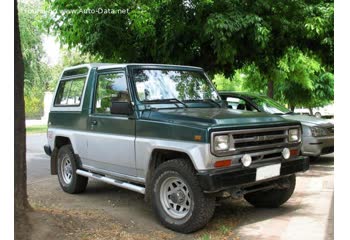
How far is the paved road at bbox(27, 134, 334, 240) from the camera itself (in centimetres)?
487

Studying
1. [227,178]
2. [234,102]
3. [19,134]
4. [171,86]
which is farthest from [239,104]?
[19,134]

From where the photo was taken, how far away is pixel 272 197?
19.0ft

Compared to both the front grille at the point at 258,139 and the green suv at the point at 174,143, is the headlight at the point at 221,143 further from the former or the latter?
the front grille at the point at 258,139

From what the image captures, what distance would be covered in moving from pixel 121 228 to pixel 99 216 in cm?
64

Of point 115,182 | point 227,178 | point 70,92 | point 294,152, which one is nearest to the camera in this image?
point 227,178

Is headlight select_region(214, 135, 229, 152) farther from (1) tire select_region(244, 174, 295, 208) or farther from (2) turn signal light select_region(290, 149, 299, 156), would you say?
(1) tire select_region(244, 174, 295, 208)

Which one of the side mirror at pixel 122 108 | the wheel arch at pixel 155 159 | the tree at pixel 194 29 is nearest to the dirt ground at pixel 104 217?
the wheel arch at pixel 155 159

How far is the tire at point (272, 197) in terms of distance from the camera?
5.70 metres

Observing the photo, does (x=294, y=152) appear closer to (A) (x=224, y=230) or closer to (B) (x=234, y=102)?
(A) (x=224, y=230)

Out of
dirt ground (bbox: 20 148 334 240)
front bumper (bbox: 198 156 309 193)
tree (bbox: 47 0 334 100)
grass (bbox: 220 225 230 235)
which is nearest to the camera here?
front bumper (bbox: 198 156 309 193)

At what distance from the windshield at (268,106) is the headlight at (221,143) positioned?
15.3ft

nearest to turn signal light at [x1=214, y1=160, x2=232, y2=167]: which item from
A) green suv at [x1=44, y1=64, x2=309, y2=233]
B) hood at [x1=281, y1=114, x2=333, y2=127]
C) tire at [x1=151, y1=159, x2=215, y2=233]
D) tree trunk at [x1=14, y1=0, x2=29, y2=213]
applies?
green suv at [x1=44, y1=64, x2=309, y2=233]

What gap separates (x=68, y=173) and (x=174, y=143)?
10.2 feet

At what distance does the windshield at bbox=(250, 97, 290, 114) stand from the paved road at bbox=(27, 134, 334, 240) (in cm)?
166
